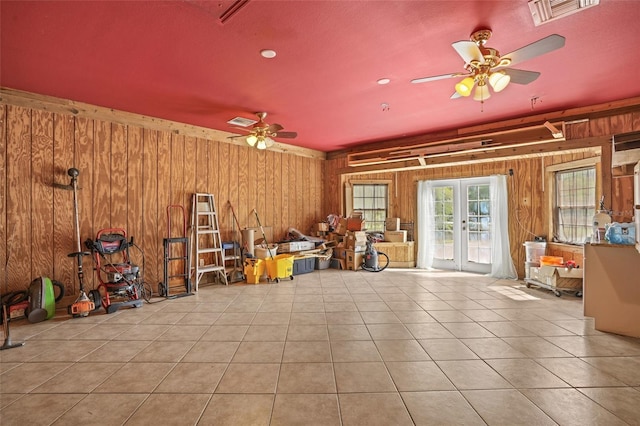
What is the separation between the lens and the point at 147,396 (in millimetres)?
2176

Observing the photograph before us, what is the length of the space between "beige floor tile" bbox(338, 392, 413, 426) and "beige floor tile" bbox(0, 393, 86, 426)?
1.88 m

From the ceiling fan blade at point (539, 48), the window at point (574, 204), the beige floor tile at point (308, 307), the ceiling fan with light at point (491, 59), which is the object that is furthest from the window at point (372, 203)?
the ceiling fan blade at point (539, 48)

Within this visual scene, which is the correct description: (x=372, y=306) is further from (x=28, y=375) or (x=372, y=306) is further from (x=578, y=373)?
(x=28, y=375)

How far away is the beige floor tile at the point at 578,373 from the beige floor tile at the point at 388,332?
1.19m

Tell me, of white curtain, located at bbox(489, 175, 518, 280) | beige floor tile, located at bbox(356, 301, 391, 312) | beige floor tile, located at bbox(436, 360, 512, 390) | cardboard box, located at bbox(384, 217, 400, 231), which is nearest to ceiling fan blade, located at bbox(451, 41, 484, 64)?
beige floor tile, located at bbox(436, 360, 512, 390)

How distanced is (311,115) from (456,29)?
277 centimetres

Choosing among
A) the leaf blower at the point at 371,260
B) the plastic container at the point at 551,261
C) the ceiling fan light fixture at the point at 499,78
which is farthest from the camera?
the leaf blower at the point at 371,260

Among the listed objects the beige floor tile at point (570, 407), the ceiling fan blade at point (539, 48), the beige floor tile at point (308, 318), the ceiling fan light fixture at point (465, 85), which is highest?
the ceiling fan blade at point (539, 48)

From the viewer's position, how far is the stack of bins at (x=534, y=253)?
5.64 meters

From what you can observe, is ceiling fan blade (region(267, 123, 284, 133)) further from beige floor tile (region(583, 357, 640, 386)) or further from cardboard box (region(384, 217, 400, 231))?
beige floor tile (region(583, 357, 640, 386))

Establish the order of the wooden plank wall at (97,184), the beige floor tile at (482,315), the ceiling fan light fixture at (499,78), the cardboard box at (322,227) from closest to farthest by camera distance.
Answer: the ceiling fan light fixture at (499,78), the beige floor tile at (482,315), the wooden plank wall at (97,184), the cardboard box at (322,227)

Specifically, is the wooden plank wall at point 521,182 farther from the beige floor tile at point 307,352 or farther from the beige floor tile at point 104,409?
the beige floor tile at point 104,409

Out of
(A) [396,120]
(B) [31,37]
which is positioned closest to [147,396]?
(B) [31,37]

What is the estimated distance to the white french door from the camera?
6.77 meters
